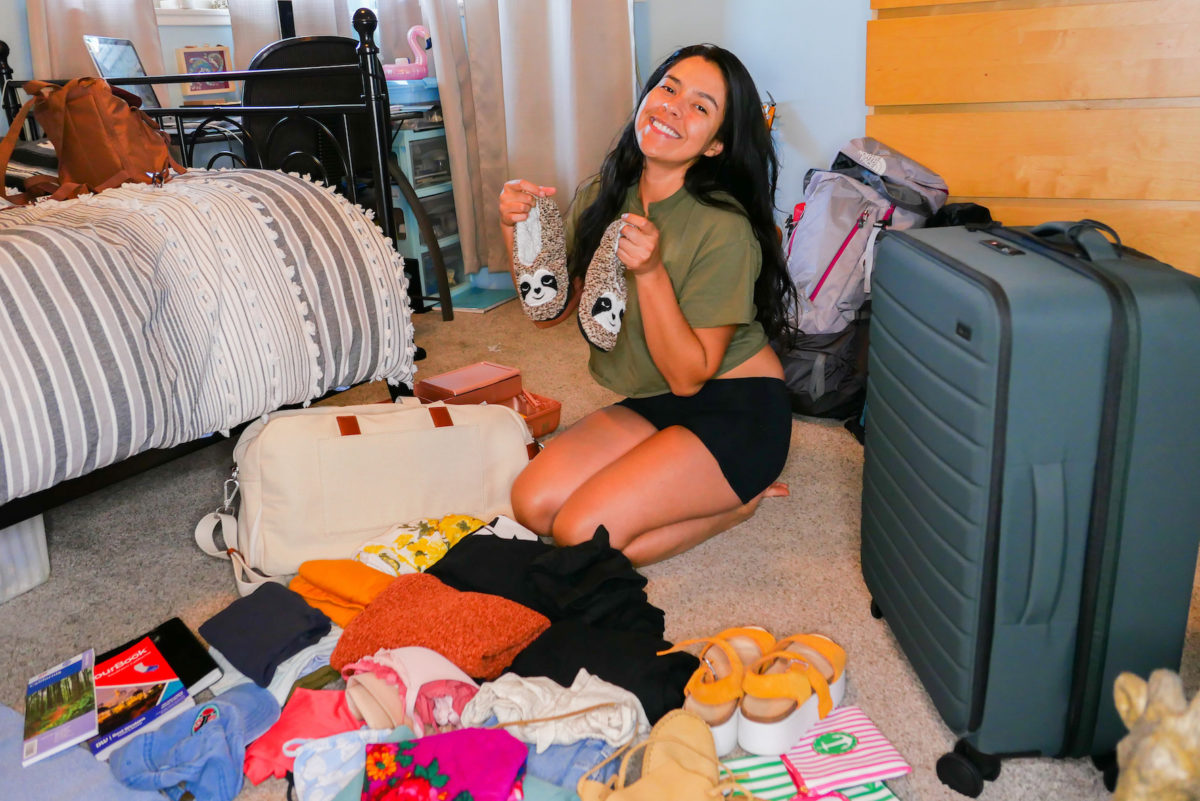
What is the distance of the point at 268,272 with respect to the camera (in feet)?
5.18

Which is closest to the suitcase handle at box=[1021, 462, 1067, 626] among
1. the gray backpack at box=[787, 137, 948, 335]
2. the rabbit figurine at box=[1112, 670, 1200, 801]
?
the rabbit figurine at box=[1112, 670, 1200, 801]

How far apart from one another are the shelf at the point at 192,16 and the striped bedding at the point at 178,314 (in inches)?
68.8

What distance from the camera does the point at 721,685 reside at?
113 cm

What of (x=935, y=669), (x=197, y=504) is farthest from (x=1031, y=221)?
(x=197, y=504)

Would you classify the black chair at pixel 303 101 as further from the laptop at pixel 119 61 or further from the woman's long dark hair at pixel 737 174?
the woman's long dark hair at pixel 737 174

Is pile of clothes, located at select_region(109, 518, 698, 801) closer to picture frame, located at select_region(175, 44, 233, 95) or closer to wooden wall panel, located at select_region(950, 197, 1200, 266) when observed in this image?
wooden wall panel, located at select_region(950, 197, 1200, 266)

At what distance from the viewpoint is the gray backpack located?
2135 mm

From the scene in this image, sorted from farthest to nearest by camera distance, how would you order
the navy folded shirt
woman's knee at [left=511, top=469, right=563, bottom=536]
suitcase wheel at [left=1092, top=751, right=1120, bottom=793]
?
woman's knee at [left=511, top=469, right=563, bottom=536] → the navy folded shirt → suitcase wheel at [left=1092, top=751, right=1120, bottom=793]

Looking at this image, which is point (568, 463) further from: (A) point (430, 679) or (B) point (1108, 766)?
(B) point (1108, 766)

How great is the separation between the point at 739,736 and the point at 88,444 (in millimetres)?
1010

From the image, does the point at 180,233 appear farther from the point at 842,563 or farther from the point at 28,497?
the point at 842,563

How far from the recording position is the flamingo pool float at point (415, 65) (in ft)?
9.89

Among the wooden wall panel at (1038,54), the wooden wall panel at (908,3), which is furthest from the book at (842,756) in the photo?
the wooden wall panel at (908,3)

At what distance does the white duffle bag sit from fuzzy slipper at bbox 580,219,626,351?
328 mm
